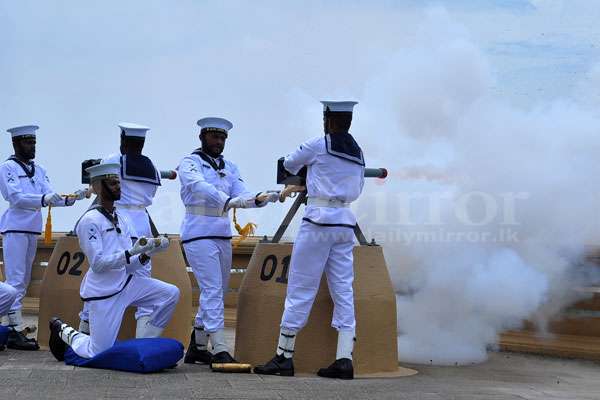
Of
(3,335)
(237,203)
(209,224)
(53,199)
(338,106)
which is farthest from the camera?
(53,199)

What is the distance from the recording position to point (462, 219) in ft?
39.8

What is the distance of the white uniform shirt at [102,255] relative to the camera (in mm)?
8977

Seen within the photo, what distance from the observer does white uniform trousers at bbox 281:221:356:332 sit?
8977 mm

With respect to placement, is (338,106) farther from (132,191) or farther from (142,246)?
(132,191)

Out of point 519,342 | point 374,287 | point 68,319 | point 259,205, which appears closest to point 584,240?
point 519,342

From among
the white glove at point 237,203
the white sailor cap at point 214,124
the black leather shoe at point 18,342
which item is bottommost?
the black leather shoe at point 18,342

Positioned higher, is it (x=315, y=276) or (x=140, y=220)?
(x=140, y=220)

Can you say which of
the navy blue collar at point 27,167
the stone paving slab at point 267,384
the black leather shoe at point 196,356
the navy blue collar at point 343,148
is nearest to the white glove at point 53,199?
the navy blue collar at point 27,167

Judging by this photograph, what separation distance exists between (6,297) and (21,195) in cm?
124

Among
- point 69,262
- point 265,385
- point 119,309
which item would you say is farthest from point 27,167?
point 265,385

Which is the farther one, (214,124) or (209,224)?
(214,124)

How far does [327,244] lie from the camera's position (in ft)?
29.6

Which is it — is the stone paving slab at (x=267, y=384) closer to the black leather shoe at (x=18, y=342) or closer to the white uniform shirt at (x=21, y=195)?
the black leather shoe at (x=18, y=342)

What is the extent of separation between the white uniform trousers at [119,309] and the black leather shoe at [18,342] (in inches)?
66.5
